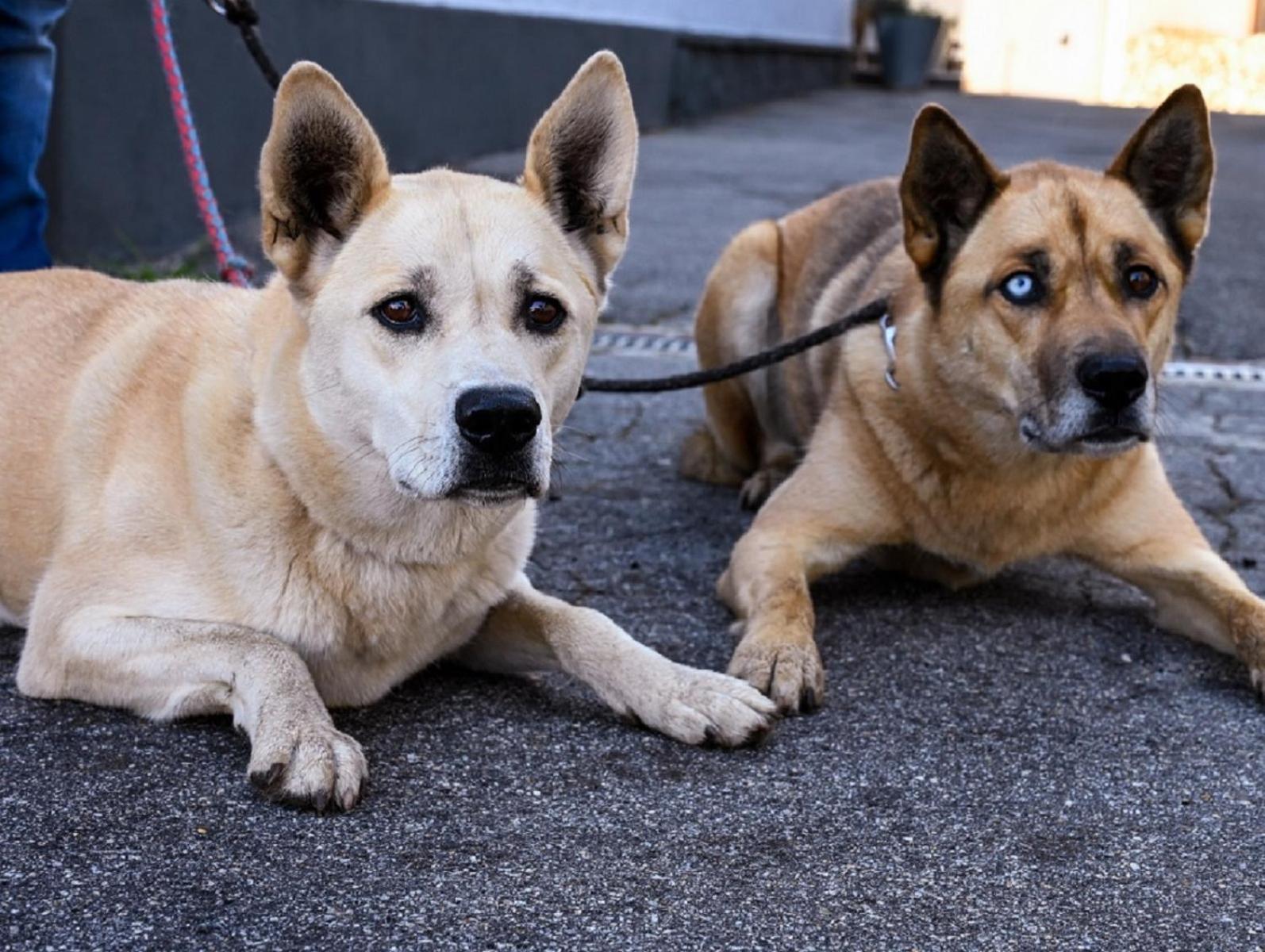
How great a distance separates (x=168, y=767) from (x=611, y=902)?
2.69ft

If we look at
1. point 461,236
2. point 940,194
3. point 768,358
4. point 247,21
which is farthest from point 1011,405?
point 247,21

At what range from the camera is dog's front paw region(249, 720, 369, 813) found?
8.14 feet

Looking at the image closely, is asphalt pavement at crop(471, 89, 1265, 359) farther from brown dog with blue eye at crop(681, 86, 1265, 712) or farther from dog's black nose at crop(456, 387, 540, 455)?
dog's black nose at crop(456, 387, 540, 455)

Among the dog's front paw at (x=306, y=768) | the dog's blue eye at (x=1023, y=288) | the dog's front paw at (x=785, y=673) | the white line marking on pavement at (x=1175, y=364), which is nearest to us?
the dog's front paw at (x=306, y=768)

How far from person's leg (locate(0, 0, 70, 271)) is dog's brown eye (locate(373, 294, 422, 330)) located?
224cm

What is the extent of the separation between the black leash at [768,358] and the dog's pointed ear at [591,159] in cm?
72

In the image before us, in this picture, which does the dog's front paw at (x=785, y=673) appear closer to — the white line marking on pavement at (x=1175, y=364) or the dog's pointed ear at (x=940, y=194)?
the dog's pointed ear at (x=940, y=194)

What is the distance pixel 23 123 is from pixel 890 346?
253 cm

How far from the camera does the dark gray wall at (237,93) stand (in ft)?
20.0

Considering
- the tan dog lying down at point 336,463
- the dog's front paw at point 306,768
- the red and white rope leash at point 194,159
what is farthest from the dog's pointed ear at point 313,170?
the red and white rope leash at point 194,159

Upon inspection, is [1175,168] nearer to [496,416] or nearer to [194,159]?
[496,416]

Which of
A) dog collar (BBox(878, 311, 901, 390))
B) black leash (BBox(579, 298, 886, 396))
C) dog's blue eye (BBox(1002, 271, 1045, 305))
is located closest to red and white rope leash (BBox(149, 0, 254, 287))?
black leash (BBox(579, 298, 886, 396))

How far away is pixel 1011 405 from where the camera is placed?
11.3 feet

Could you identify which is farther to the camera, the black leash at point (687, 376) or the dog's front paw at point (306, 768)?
the black leash at point (687, 376)
